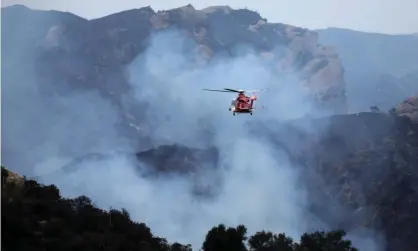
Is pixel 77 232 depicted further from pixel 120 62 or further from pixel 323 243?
pixel 120 62

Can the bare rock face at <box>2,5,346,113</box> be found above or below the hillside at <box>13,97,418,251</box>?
above

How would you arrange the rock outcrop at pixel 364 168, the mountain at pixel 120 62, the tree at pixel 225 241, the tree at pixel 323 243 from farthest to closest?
the mountain at pixel 120 62 < the rock outcrop at pixel 364 168 < the tree at pixel 323 243 < the tree at pixel 225 241

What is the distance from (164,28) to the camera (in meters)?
58.9

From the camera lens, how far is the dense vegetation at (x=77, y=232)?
39.7 feet

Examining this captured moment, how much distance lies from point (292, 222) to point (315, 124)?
843cm

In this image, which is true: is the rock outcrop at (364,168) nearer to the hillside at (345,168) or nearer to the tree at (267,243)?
the hillside at (345,168)

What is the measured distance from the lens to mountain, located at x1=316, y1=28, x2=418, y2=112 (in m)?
54.0

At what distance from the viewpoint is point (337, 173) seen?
3534 cm

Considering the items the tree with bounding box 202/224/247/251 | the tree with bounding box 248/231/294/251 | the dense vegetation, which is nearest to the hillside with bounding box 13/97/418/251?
the dense vegetation

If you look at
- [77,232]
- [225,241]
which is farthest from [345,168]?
[77,232]

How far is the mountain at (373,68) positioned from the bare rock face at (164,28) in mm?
2242

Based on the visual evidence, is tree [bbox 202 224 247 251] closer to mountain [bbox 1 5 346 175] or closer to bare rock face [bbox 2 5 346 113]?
mountain [bbox 1 5 346 175]

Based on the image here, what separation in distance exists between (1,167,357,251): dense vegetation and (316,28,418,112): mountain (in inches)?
1523

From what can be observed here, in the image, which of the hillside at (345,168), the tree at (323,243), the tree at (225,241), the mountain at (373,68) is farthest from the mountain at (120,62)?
the tree at (225,241)
